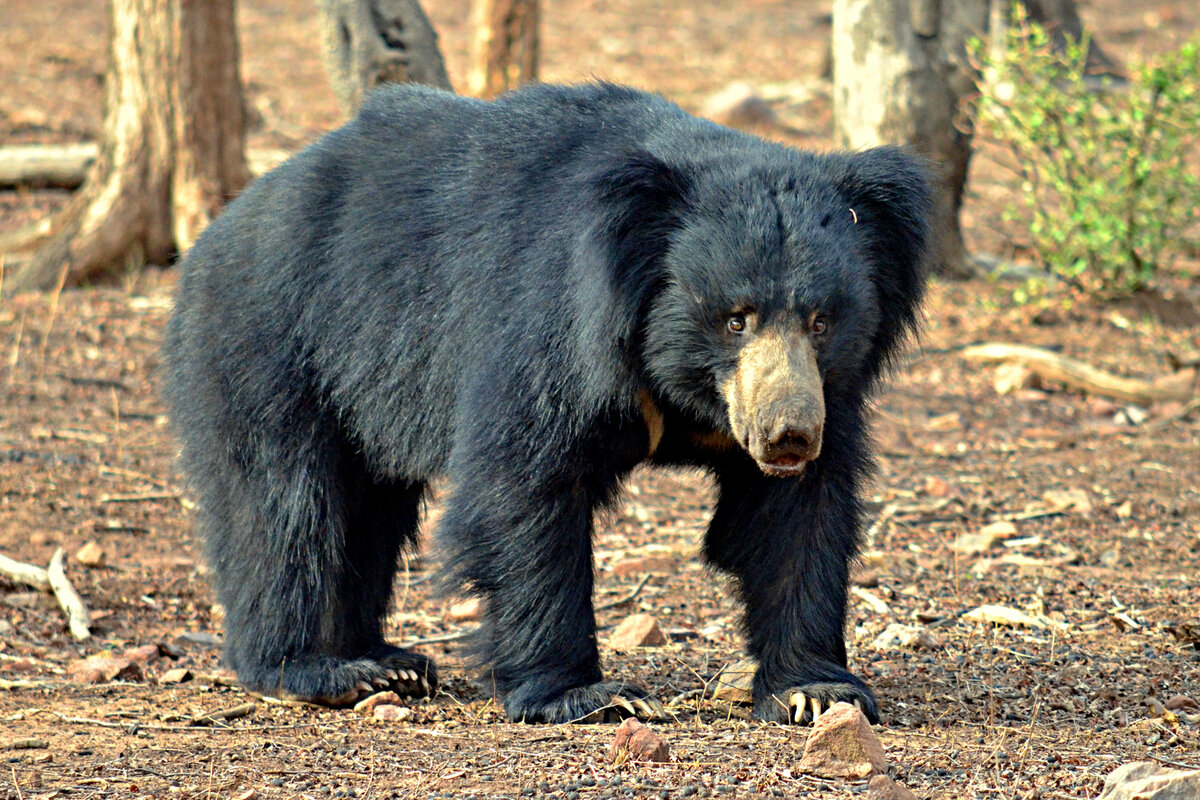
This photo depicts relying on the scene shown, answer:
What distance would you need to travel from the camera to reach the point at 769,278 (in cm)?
296

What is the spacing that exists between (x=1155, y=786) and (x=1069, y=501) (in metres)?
3.00

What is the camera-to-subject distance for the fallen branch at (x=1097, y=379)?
654 cm

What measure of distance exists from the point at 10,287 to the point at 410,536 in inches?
167

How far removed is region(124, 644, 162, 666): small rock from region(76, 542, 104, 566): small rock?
70 centimetres

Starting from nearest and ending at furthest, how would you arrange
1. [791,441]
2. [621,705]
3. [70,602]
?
[791,441] → [621,705] → [70,602]

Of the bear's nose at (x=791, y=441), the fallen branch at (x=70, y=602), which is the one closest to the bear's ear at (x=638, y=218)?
the bear's nose at (x=791, y=441)

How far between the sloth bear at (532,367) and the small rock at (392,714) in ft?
0.74

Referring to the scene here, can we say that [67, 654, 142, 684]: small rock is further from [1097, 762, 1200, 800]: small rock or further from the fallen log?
the fallen log

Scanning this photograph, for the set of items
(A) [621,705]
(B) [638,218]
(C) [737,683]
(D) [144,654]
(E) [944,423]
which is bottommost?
(E) [944,423]

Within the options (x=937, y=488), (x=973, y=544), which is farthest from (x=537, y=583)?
(x=937, y=488)

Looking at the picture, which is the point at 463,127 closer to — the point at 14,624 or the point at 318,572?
the point at 318,572

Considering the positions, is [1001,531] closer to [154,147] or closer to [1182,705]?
[1182,705]

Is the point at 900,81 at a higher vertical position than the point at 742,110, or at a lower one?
higher

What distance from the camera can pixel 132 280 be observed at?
7.57 metres
